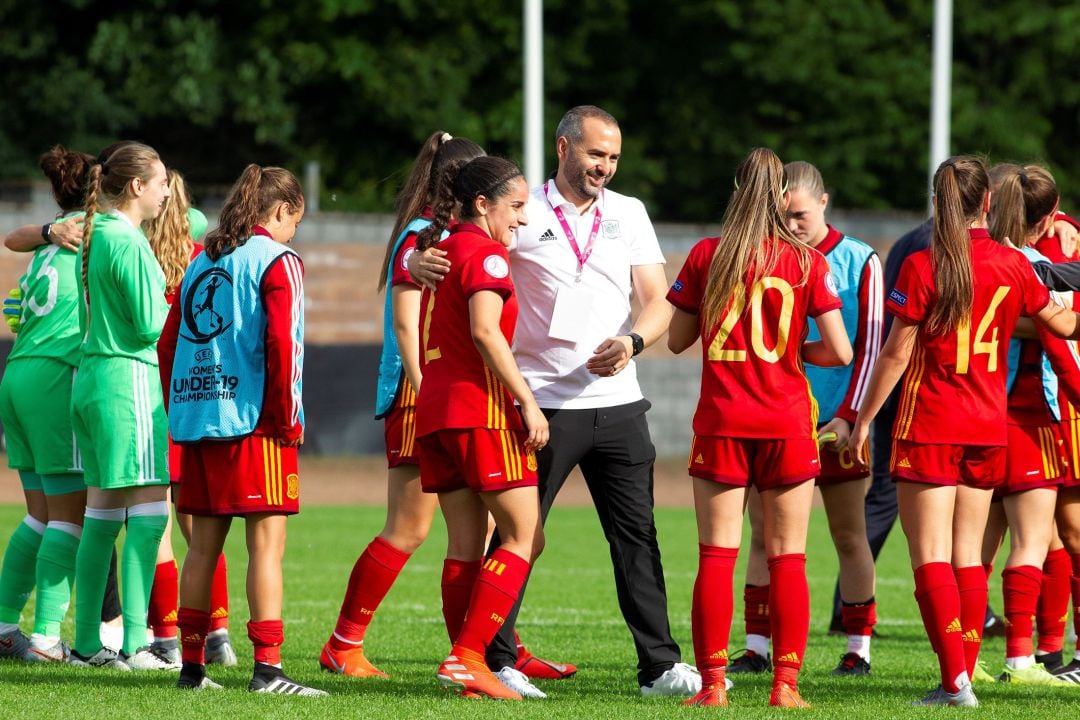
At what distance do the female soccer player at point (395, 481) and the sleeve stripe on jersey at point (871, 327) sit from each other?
1.73 meters

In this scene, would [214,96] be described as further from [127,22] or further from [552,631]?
[552,631]

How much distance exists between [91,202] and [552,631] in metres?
3.26

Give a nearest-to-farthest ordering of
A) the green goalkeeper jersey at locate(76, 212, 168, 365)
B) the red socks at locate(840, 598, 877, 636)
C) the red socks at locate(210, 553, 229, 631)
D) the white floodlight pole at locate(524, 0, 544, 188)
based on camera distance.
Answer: the green goalkeeper jersey at locate(76, 212, 168, 365) < the red socks at locate(210, 553, 229, 631) < the red socks at locate(840, 598, 877, 636) < the white floodlight pole at locate(524, 0, 544, 188)

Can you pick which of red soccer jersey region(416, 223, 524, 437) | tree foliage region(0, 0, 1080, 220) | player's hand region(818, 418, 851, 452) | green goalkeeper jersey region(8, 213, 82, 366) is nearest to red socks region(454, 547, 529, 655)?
red soccer jersey region(416, 223, 524, 437)

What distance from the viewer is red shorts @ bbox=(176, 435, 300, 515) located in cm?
557

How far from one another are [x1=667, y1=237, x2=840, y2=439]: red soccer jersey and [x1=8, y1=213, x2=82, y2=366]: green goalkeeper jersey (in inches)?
111

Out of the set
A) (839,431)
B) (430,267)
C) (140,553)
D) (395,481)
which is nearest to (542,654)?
(395,481)

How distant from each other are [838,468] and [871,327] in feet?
1.99

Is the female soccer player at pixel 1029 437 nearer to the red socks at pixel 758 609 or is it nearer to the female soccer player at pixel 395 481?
the red socks at pixel 758 609

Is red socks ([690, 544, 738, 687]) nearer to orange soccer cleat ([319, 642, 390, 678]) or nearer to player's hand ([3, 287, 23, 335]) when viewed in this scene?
orange soccer cleat ([319, 642, 390, 678])

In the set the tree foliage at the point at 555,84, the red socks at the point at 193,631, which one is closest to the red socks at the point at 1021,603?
the red socks at the point at 193,631

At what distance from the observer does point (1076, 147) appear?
30953 millimetres

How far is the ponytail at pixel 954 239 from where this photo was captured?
5.52 m

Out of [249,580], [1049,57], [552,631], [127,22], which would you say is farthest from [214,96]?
[249,580]
